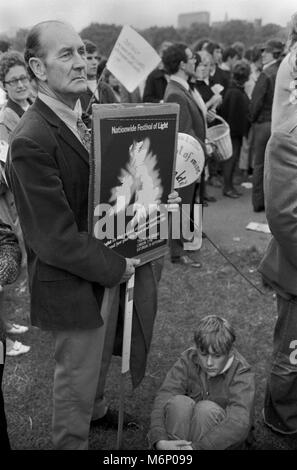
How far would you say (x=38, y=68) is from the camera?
199 cm

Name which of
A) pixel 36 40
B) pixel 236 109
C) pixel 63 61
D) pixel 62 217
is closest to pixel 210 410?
pixel 62 217

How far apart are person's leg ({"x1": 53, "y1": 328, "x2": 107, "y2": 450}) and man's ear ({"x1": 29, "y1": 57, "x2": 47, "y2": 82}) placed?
1.02 meters

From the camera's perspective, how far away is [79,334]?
2.15 m

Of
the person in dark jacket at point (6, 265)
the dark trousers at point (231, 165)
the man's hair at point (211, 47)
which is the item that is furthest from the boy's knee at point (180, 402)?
the man's hair at point (211, 47)

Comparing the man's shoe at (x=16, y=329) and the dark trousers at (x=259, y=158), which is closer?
the man's shoe at (x=16, y=329)

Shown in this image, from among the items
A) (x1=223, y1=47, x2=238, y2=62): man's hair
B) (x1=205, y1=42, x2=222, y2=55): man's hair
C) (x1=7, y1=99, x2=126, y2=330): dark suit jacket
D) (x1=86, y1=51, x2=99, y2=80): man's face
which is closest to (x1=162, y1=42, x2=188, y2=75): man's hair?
(x1=86, y1=51, x2=99, y2=80): man's face

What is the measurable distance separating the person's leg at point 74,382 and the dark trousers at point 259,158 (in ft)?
15.8

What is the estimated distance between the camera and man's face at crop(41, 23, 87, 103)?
1951 millimetres

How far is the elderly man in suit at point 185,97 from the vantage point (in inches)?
189

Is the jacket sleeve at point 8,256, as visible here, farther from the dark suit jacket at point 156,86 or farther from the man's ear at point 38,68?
the dark suit jacket at point 156,86

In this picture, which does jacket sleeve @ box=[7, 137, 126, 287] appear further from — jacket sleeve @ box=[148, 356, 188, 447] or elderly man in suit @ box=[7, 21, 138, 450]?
jacket sleeve @ box=[148, 356, 188, 447]

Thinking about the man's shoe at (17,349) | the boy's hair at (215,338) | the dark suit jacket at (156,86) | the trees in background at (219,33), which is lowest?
the trees in background at (219,33)

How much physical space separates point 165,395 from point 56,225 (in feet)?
3.78
